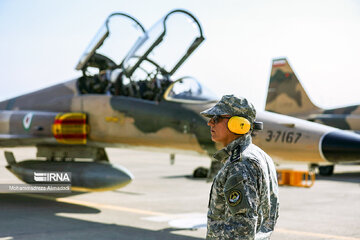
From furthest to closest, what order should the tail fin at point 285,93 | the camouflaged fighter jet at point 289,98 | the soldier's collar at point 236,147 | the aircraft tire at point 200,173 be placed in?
the tail fin at point 285,93 → the camouflaged fighter jet at point 289,98 → the aircraft tire at point 200,173 → the soldier's collar at point 236,147

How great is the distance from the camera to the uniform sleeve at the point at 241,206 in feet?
7.53


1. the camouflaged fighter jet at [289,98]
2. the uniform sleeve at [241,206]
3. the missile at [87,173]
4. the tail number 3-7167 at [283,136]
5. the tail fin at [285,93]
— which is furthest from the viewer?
the tail fin at [285,93]

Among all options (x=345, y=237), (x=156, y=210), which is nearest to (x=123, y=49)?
(x=156, y=210)

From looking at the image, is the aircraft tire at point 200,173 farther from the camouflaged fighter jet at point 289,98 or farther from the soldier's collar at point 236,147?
the soldier's collar at point 236,147

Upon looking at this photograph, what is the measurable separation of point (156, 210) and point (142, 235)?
2140 millimetres

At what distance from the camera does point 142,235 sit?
254 inches

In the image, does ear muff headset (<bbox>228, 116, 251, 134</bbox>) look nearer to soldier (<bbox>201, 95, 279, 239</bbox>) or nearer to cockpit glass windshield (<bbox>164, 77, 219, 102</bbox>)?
soldier (<bbox>201, 95, 279, 239</bbox>)

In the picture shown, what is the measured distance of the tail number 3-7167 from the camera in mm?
7172

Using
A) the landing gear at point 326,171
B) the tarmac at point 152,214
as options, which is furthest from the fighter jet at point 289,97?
the tarmac at point 152,214

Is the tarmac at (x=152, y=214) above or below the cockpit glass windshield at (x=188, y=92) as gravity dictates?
below

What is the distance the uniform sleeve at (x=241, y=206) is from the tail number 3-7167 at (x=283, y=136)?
498 centimetres

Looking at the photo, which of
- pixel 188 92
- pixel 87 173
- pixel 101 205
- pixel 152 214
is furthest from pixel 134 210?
pixel 188 92

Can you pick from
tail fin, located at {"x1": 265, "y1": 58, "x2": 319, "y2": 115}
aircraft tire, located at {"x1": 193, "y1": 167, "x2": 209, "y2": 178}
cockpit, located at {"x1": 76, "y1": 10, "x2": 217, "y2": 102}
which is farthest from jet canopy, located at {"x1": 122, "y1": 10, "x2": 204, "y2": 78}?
tail fin, located at {"x1": 265, "y1": 58, "x2": 319, "y2": 115}

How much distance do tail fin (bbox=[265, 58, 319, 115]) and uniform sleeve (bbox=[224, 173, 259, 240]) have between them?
1901 cm
